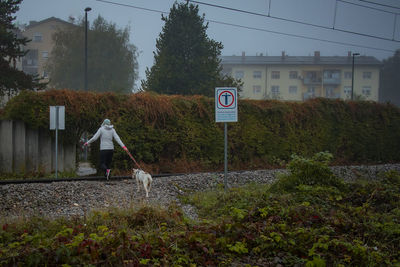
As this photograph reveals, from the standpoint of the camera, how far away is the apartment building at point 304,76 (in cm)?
7969

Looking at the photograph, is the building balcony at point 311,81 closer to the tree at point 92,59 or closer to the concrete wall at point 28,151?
the tree at point 92,59

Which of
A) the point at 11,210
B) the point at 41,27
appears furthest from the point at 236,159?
the point at 41,27

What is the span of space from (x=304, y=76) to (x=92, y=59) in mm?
47264

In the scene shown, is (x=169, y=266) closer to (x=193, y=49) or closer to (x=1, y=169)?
(x=1, y=169)

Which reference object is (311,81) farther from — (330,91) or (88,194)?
(88,194)

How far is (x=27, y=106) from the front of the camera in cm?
1299

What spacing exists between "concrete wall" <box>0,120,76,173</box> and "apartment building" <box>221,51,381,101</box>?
6776 centimetres

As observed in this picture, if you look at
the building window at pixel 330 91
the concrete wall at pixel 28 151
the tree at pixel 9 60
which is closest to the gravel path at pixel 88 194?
the concrete wall at pixel 28 151

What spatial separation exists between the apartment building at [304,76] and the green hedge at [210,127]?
194 ft

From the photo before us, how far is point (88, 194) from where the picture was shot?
A: 30.5 ft

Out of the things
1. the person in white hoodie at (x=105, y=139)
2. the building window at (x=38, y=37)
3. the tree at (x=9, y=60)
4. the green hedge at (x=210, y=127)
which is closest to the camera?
the person in white hoodie at (x=105, y=139)

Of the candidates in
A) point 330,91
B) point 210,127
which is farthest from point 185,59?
point 330,91

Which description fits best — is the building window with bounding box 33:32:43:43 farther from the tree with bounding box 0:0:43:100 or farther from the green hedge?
the green hedge

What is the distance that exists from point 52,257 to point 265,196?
4.43 m
